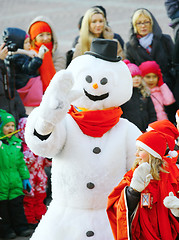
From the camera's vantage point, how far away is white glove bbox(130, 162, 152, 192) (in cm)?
507

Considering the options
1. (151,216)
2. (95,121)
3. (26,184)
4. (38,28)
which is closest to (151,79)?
(38,28)

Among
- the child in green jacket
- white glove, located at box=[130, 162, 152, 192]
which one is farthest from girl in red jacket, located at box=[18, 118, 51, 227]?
white glove, located at box=[130, 162, 152, 192]

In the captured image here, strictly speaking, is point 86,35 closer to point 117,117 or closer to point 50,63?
point 50,63

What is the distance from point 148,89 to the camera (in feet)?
27.9

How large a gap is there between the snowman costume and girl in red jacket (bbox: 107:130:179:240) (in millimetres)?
362

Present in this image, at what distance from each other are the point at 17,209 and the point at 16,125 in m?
1.04

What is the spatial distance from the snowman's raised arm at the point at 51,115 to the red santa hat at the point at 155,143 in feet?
2.11

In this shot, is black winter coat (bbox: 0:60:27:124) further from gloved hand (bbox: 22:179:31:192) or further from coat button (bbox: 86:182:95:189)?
coat button (bbox: 86:182:95:189)

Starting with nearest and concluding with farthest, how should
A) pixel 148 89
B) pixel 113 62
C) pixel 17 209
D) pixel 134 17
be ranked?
pixel 113 62
pixel 17 209
pixel 148 89
pixel 134 17

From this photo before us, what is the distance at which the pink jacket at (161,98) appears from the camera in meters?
8.62

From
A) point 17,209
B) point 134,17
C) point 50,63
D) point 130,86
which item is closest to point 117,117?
point 130,86

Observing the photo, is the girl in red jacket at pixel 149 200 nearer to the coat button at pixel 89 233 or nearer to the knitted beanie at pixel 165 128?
the knitted beanie at pixel 165 128

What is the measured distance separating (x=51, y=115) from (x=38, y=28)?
3.88 m

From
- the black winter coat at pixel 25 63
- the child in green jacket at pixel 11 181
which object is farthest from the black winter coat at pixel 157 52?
the child in green jacket at pixel 11 181
